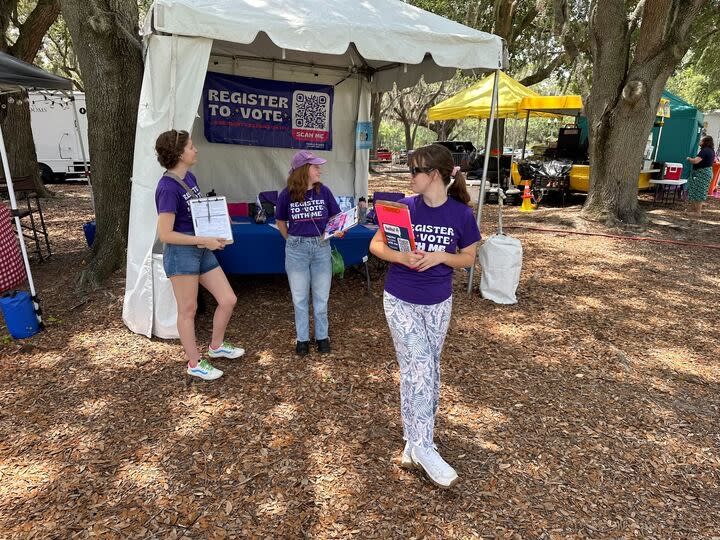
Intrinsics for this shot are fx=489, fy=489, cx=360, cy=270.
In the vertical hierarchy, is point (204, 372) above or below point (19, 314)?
below

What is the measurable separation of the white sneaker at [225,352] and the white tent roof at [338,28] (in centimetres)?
230

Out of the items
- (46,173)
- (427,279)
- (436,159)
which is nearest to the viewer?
(436,159)

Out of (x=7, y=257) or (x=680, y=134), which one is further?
(x=680, y=134)

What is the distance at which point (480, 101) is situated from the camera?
11547mm

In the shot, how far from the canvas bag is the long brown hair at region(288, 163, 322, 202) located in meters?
2.34

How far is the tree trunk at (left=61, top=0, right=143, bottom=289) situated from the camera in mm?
4414

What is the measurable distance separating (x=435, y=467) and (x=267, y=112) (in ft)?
16.7

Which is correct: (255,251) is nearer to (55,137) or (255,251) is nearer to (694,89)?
(55,137)

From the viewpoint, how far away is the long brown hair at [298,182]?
11.4ft

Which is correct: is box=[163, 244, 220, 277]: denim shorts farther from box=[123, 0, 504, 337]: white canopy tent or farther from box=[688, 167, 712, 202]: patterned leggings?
box=[688, 167, 712, 202]: patterned leggings

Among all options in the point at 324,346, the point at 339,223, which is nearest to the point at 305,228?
the point at 339,223

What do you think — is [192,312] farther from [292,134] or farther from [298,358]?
[292,134]

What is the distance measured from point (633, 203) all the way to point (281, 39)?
803 cm

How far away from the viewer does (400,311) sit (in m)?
2.37
